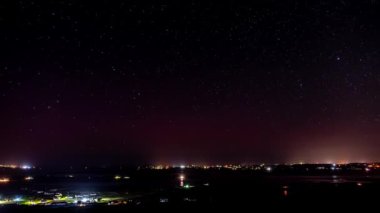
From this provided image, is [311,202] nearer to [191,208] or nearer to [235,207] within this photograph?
[235,207]

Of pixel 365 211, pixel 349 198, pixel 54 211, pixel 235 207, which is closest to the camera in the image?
pixel 365 211

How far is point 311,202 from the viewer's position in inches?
1305

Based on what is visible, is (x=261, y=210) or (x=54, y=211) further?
(x=54, y=211)

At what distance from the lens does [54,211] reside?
33.3 m

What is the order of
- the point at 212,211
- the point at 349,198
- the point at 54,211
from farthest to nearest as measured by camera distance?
the point at 349,198 → the point at 54,211 → the point at 212,211

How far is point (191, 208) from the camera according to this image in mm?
31375

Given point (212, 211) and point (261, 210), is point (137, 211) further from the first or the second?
point (261, 210)

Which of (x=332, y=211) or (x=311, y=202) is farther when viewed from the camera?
(x=311, y=202)

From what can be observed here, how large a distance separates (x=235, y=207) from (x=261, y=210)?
2.80 m

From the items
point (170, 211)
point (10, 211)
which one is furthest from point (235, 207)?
point (10, 211)

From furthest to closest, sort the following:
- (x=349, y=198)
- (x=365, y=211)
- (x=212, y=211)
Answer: (x=349, y=198) < (x=212, y=211) < (x=365, y=211)

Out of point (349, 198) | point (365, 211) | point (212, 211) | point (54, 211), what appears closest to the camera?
point (365, 211)

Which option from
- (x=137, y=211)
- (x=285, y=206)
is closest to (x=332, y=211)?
(x=285, y=206)

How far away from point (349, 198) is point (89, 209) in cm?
2204
